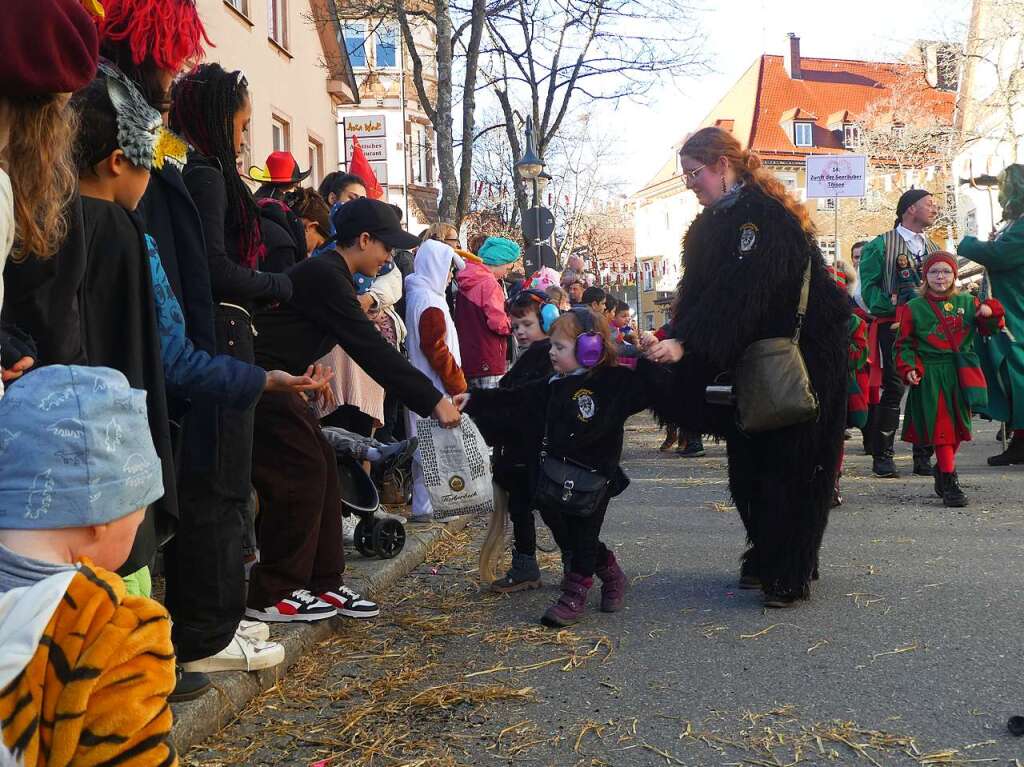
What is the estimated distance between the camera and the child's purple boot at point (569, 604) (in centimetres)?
525

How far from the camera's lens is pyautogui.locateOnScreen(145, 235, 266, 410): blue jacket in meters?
A: 3.52

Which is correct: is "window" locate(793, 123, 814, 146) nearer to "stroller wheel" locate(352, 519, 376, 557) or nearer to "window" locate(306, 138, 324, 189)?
"window" locate(306, 138, 324, 189)

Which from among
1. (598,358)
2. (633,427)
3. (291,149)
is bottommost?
(633,427)

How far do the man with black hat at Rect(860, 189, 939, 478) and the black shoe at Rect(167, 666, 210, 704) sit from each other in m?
7.55

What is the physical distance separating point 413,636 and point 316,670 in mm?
603

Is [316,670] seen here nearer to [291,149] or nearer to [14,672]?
[14,672]

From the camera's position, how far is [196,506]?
3832mm

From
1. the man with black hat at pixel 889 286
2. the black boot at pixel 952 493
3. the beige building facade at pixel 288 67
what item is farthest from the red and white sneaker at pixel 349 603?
the beige building facade at pixel 288 67

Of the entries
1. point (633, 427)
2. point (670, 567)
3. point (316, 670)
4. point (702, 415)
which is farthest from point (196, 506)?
point (633, 427)

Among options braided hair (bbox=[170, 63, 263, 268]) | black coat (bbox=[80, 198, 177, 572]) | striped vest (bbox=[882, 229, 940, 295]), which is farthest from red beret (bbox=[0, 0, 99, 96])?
striped vest (bbox=[882, 229, 940, 295])

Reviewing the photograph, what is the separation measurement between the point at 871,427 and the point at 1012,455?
128 centimetres

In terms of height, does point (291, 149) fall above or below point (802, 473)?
above

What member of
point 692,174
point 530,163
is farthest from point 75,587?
point 530,163

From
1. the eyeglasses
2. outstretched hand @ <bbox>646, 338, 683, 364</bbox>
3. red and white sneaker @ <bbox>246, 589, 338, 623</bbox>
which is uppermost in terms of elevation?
the eyeglasses
